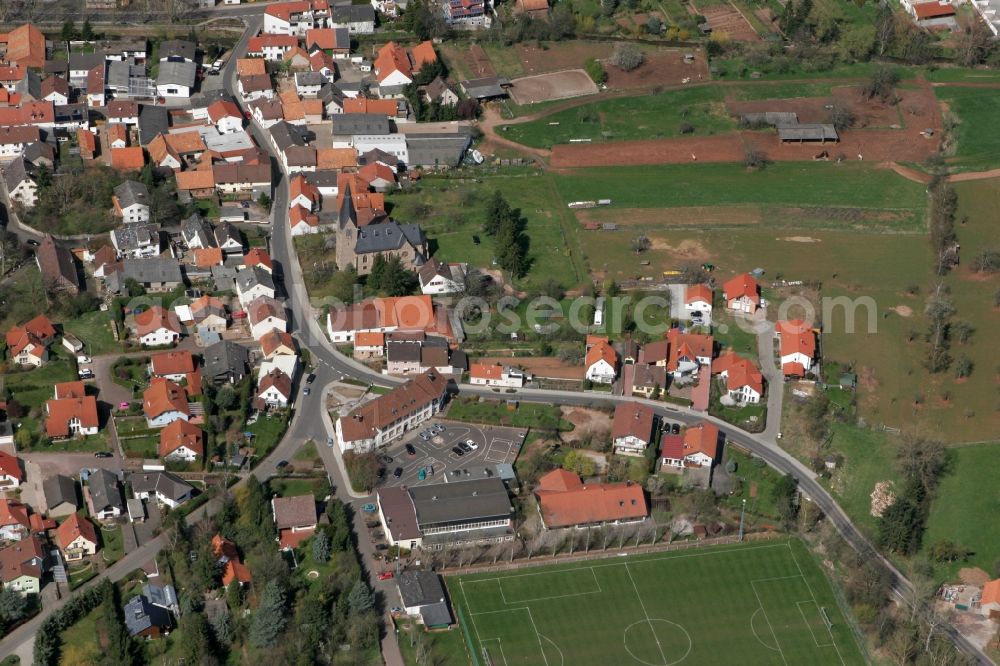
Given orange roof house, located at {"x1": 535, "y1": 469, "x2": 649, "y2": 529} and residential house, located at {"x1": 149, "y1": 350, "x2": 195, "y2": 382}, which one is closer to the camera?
orange roof house, located at {"x1": 535, "y1": 469, "x2": 649, "y2": 529}

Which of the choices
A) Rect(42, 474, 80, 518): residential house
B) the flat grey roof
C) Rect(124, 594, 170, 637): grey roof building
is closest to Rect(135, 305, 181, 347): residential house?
Rect(42, 474, 80, 518): residential house

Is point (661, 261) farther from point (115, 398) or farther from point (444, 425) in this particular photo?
point (115, 398)

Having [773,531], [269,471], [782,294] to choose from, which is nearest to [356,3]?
[782,294]

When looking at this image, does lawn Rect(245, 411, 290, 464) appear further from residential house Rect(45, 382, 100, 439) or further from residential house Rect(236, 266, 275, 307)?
residential house Rect(236, 266, 275, 307)

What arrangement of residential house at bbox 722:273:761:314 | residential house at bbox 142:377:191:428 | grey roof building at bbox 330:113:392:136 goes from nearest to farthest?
residential house at bbox 142:377:191:428
residential house at bbox 722:273:761:314
grey roof building at bbox 330:113:392:136

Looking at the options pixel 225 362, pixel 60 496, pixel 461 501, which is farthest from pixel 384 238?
pixel 60 496

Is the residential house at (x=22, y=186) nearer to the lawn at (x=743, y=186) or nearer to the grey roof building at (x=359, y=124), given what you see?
the grey roof building at (x=359, y=124)

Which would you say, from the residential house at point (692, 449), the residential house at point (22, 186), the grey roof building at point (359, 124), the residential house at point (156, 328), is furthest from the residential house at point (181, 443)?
the grey roof building at point (359, 124)
